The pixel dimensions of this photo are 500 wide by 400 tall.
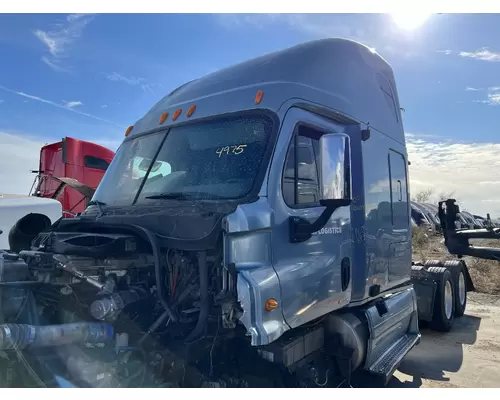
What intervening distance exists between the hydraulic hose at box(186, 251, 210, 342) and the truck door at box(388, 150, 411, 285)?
2.87 meters

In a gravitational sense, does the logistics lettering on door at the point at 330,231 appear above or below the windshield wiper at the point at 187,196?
below

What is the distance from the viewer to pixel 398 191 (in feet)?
18.8

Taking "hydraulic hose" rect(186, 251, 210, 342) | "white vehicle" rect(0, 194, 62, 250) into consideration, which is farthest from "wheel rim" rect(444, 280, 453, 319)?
"white vehicle" rect(0, 194, 62, 250)

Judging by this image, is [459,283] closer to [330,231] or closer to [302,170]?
[330,231]

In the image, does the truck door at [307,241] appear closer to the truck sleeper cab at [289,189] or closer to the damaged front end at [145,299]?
the truck sleeper cab at [289,189]

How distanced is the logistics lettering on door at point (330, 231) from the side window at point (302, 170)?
237mm

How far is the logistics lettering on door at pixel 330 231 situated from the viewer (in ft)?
12.6

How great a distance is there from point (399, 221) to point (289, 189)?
2.63 meters

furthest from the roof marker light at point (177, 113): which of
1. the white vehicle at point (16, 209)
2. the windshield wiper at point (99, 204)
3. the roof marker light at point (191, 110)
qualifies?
the white vehicle at point (16, 209)

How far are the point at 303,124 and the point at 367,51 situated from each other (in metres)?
1.86

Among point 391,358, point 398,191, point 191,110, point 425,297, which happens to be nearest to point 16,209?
point 191,110

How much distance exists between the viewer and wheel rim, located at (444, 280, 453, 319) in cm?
826

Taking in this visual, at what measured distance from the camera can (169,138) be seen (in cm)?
417

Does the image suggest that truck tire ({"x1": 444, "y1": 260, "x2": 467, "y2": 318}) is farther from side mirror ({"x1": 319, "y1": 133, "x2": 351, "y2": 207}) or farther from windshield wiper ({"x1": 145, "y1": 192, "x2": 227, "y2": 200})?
windshield wiper ({"x1": 145, "y1": 192, "x2": 227, "y2": 200})
